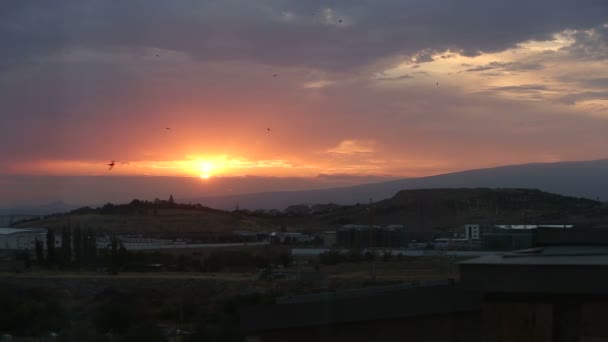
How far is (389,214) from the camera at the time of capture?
124m

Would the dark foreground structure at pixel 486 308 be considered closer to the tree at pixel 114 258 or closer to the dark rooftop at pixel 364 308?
the dark rooftop at pixel 364 308

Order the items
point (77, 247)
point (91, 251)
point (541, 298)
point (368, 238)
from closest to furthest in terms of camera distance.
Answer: point (541, 298) → point (91, 251) → point (77, 247) → point (368, 238)

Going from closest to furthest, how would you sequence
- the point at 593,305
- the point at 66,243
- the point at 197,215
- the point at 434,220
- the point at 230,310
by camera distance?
the point at 593,305
the point at 230,310
the point at 66,243
the point at 434,220
the point at 197,215

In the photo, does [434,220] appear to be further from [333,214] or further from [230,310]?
[230,310]

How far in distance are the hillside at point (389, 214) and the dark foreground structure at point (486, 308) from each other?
81117 millimetres

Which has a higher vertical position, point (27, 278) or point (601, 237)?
point (601, 237)

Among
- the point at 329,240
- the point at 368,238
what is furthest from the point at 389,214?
the point at 368,238

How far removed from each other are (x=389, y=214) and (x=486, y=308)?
113m

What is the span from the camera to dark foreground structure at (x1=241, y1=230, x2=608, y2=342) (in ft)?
38.6

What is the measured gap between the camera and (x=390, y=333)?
12422 mm

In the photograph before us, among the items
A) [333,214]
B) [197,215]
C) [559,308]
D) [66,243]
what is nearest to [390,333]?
[559,308]

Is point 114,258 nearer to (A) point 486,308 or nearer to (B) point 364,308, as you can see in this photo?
(B) point 364,308

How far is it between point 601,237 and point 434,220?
99778 mm

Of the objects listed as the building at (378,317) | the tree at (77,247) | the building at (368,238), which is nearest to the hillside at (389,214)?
the building at (368,238)
